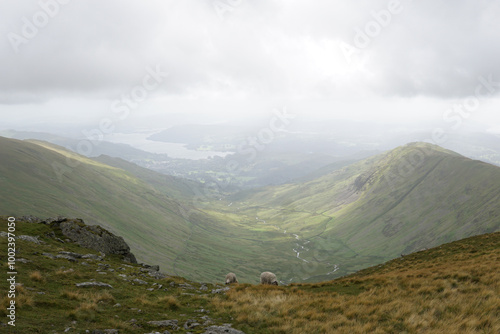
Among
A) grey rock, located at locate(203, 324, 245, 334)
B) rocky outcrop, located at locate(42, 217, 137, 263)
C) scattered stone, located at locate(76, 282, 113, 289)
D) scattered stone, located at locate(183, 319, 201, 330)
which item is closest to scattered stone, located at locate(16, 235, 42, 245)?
rocky outcrop, located at locate(42, 217, 137, 263)

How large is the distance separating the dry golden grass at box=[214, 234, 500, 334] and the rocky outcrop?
24.3 metres

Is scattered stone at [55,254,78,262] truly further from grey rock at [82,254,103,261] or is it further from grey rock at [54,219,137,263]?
grey rock at [54,219,137,263]

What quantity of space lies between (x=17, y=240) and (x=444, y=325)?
3686 centimetres

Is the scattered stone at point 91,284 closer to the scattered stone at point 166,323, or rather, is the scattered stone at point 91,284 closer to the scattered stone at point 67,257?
the scattered stone at point 67,257

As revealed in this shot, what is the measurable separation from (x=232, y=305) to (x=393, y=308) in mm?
10866

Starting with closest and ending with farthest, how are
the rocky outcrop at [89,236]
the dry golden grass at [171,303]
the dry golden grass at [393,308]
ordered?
1. the dry golden grass at [393,308]
2. the dry golden grass at [171,303]
3. the rocky outcrop at [89,236]

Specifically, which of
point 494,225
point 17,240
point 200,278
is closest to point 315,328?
point 17,240

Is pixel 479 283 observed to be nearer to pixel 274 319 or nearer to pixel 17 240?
pixel 274 319

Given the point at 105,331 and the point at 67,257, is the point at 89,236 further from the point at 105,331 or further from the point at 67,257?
the point at 105,331

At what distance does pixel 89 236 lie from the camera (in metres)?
36.8

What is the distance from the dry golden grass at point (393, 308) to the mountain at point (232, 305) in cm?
6

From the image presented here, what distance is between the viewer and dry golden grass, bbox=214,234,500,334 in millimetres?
13617

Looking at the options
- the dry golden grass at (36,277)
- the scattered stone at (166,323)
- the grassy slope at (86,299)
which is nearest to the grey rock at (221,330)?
the grassy slope at (86,299)

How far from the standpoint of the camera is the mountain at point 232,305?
44.1ft
